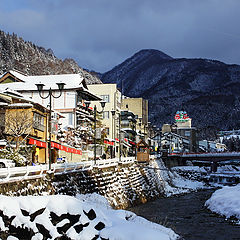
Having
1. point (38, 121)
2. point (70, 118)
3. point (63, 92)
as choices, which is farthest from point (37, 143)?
point (63, 92)

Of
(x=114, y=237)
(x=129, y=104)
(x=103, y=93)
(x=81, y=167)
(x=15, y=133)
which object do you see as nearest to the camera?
(x=114, y=237)

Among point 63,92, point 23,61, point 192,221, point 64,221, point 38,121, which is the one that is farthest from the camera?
point 23,61

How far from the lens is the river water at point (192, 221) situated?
22.2 metres

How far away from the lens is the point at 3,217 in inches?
513

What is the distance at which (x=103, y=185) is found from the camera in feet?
102

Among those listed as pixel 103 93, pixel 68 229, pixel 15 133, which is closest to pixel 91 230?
pixel 68 229

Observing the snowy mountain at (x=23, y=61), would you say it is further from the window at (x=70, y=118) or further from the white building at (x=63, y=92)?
the window at (x=70, y=118)

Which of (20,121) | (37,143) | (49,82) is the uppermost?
(49,82)

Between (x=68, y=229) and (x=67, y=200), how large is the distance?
3.81ft

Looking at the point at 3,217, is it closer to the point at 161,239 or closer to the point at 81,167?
the point at 161,239

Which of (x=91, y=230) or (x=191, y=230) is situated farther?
(x=191, y=230)

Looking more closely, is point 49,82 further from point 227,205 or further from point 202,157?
point 202,157

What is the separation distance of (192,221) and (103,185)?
27.6 feet

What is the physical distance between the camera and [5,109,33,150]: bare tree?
40969mm
